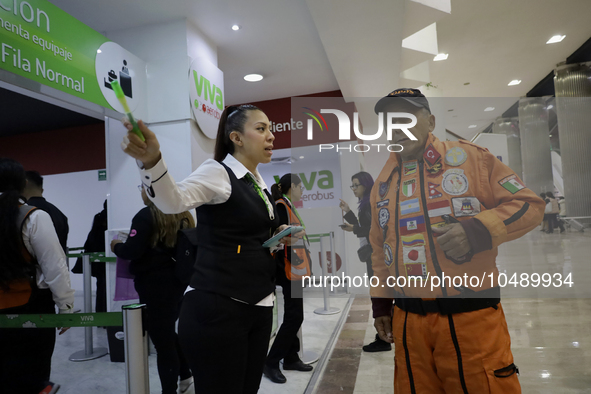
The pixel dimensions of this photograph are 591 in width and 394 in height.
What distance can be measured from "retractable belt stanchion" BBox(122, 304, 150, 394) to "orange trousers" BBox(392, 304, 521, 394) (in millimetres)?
851

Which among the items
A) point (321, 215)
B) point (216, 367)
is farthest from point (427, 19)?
point (216, 367)

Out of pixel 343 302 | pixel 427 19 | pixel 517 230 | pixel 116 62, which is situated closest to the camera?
pixel 517 230

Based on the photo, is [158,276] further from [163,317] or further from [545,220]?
[545,220]

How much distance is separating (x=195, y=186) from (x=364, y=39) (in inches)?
119

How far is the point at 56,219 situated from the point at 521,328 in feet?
13.9

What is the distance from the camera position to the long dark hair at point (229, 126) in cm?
136

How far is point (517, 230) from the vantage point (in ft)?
4.09

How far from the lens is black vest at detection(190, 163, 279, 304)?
1.17m

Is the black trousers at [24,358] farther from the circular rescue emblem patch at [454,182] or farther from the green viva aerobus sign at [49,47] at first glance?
the circular rescue emblem patch at [454,182]

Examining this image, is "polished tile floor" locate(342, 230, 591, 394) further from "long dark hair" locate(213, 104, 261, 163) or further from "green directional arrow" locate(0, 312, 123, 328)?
"green directional arrow" locate(0, 312, 123, 328)

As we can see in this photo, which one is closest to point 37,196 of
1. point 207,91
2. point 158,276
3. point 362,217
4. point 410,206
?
point 207,91

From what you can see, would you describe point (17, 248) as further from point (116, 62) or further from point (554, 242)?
point (554, 242)

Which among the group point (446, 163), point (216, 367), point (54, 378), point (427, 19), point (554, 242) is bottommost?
point (54, 378)

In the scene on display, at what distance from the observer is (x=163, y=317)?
227 centimetres
